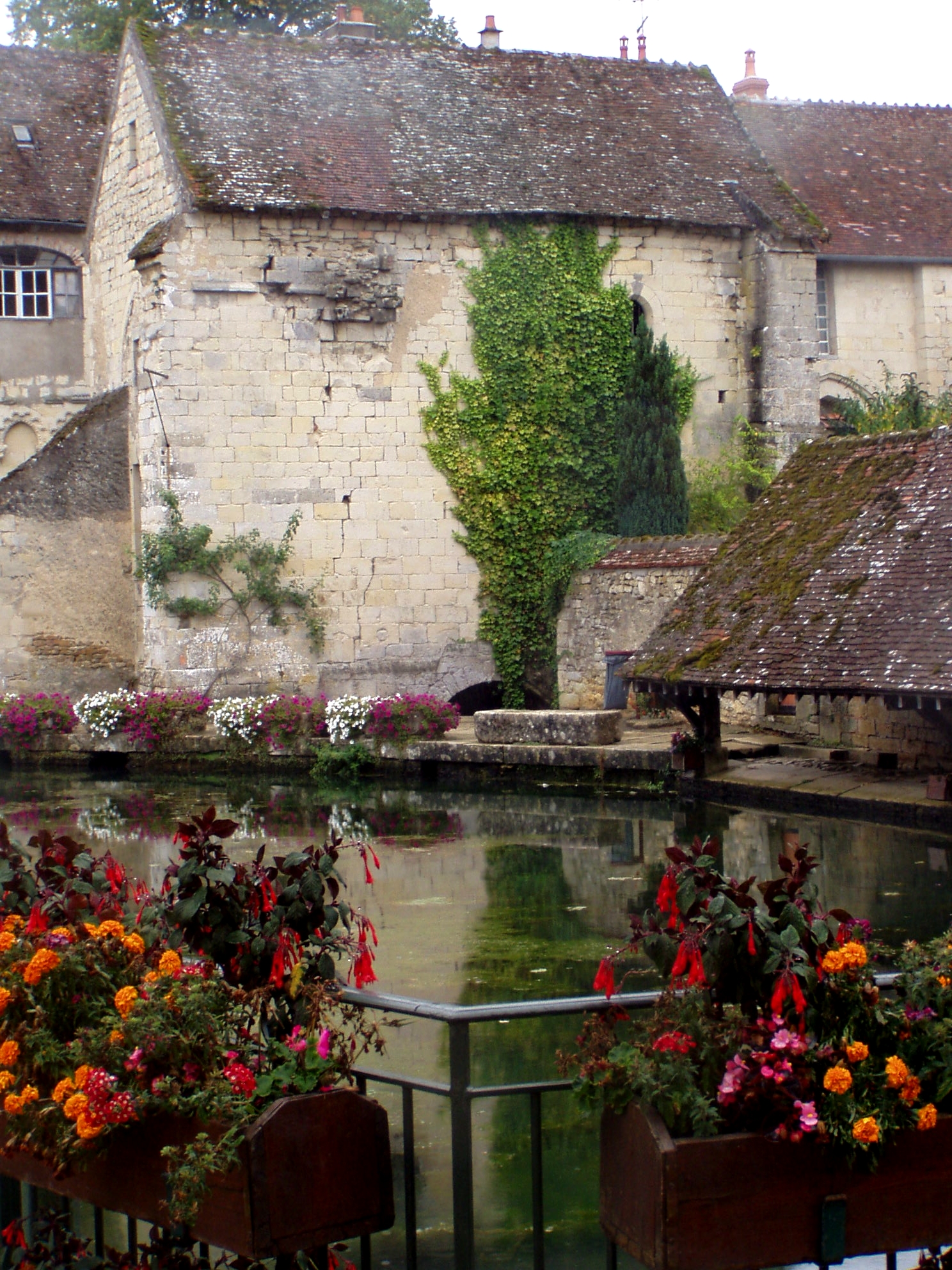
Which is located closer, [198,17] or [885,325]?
[885,325]

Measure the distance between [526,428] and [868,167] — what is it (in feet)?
25.2

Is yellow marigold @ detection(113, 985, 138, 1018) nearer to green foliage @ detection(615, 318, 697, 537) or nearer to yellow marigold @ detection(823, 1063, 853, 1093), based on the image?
yellow marigold @ detection(823, 1063, 853, 1093)

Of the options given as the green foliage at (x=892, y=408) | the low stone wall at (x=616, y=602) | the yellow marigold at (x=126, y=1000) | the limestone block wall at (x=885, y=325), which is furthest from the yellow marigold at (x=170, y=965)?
the limestone block wall at (x=885, y=325)

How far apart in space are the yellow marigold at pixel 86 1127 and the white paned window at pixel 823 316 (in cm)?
2083

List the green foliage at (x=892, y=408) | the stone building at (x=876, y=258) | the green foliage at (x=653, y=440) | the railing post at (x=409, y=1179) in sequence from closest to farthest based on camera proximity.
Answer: the railing post at (x=409, y=1179) → the green foliage at (x=892, y=408) → the green foliage at (x=653, y=440) → the stone building at (x=876, y=258)

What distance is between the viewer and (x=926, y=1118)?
2842mm

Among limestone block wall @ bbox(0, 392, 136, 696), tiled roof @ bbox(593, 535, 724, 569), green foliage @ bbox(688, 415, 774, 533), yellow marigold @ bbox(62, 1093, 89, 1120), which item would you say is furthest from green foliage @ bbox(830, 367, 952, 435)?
yellow marigold @ bbox(62, 1093, 89, 1120)

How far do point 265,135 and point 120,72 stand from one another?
2.72 m

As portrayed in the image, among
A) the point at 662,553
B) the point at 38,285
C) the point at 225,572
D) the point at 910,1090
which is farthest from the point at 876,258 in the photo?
the point at 910,1090

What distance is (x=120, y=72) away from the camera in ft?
67.7

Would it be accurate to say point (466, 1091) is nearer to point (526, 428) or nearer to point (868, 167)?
point (526, 428)

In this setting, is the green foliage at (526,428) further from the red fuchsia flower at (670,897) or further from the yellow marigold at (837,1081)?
the yellow marigold at (837,1081)

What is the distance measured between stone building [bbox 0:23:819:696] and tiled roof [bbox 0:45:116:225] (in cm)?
119

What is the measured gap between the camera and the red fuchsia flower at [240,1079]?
2941 mm
